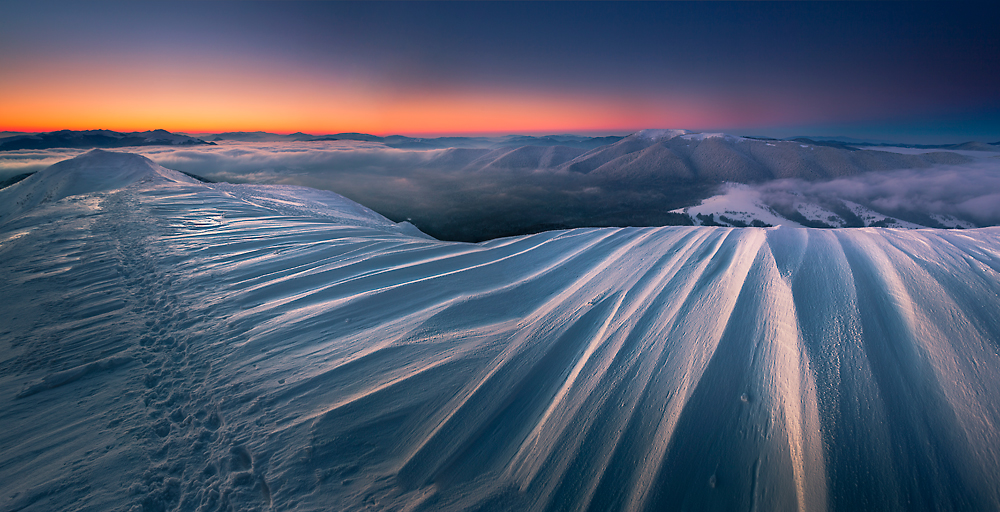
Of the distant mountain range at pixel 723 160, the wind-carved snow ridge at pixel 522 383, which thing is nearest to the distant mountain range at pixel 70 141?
the distant mountain range at pixel 723 160

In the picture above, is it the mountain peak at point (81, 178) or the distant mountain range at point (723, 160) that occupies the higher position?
the distant mountain range at point (723, 160)

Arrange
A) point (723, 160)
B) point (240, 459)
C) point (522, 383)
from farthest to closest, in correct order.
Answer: point (723, 160) → point (522, 383) → point (240, 459)

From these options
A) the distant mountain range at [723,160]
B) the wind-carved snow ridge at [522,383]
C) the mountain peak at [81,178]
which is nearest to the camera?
the wind-carved snow ridge at [522,383]

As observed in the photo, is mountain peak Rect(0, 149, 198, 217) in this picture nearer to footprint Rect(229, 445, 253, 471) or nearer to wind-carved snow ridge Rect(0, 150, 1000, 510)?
wind-carved snow ridge Rect(0, 150, 1000, 510)

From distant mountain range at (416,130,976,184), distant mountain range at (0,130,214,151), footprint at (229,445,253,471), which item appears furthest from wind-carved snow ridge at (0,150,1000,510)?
distant mountain range at (0,130,214,151)

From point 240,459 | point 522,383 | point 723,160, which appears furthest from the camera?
point 723,160

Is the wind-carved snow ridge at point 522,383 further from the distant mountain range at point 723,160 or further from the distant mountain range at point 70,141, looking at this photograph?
the distant mountain range at point 70,141

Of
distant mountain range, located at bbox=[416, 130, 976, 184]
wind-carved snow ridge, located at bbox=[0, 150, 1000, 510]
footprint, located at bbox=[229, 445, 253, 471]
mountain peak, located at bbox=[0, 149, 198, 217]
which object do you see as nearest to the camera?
wind-carved snow ridge, located at bbox=[0, 150, 1000, 510]

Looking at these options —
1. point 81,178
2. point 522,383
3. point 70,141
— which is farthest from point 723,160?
point 70,141

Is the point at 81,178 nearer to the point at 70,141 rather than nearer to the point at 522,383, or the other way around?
the point at 522,383
